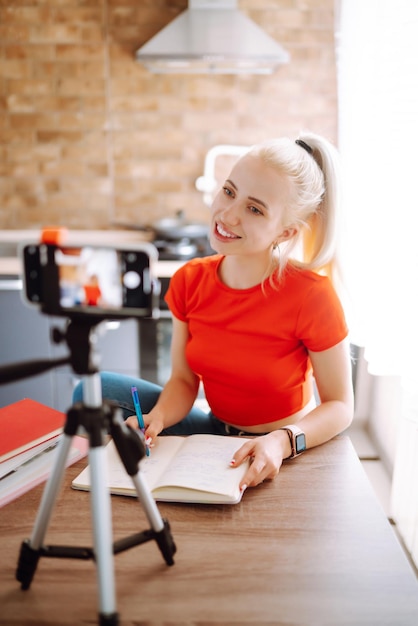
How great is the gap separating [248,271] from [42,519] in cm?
85

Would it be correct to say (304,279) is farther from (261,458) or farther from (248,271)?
(261,458)

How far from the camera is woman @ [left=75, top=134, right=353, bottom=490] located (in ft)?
3.94

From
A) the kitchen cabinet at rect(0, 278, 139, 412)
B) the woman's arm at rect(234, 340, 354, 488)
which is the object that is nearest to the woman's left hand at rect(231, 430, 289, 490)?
the woman's arm at rect(234, 340, 354, 488)

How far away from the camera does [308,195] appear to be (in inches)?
49.2

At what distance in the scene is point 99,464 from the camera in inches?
22.3

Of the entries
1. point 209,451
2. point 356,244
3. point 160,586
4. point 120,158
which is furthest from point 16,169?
point 160,586

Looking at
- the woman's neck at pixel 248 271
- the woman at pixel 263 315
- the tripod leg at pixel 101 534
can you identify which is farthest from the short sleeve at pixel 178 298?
the tripod leg at pixel 101 534

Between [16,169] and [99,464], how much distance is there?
8.91ft

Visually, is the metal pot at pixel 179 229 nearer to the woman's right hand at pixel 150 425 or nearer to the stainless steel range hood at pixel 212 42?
the stainless steel range hood at pixel 212 42

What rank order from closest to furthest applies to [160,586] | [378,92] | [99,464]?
[99,464]
[160,586]
[378,92]

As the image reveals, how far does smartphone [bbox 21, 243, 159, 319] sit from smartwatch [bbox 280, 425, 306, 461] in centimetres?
53

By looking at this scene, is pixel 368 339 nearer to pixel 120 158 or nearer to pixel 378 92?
pixel 378 92

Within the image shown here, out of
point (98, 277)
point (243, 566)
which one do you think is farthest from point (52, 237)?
point (243, 566)

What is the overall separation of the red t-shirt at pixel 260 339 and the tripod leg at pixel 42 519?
2.34ft
